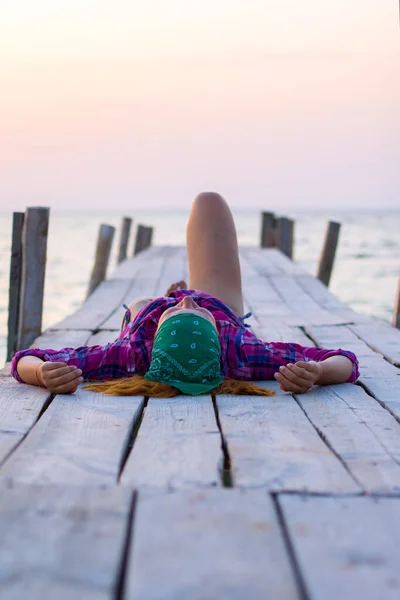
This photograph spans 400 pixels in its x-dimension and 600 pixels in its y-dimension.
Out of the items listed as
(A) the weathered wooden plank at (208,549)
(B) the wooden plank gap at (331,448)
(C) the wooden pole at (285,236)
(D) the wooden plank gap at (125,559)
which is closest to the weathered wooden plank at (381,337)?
(B) the wooden plank gap at (331,448)

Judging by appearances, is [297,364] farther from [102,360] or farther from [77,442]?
[77,442]

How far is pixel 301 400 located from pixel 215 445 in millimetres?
657

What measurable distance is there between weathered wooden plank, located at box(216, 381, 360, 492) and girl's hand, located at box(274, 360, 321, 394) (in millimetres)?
47

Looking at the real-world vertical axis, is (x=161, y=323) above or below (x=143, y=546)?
above

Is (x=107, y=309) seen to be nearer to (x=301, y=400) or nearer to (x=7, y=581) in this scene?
(x=301, y=400)

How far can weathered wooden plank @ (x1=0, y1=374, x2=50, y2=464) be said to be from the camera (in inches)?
81.7

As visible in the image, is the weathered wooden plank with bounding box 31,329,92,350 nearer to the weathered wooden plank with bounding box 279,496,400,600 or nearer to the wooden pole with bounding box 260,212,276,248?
the weathered wooden plank with bounding box 279,496,400,600

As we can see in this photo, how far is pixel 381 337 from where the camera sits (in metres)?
4.04

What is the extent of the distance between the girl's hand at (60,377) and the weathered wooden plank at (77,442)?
33 mm

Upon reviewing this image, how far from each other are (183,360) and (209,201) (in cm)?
137

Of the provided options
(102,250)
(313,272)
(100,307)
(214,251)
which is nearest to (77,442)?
(214,251)

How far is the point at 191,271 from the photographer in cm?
380

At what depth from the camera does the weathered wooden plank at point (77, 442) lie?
178 centimetres

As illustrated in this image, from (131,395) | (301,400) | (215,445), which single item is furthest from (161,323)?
(215,445)
